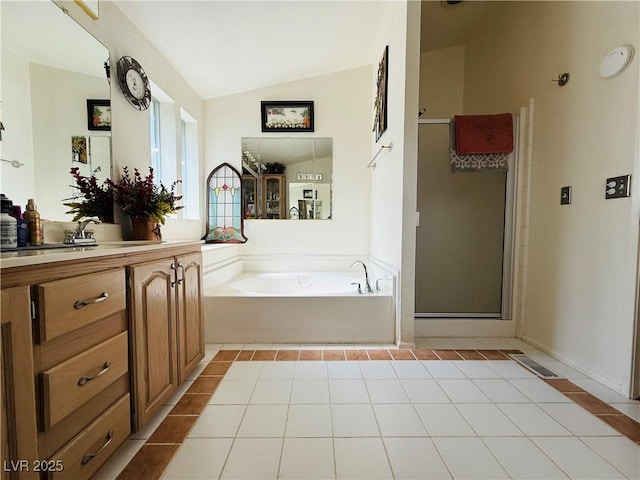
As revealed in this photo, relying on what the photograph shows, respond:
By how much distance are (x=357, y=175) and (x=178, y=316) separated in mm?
2447

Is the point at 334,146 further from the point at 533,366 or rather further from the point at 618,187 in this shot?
the point at 533,366

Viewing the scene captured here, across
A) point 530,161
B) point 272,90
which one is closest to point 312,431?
point 530,161

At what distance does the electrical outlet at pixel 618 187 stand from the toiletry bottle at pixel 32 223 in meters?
2.81

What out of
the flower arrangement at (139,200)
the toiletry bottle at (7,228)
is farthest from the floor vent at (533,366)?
the toiletry bottle at (7,228)

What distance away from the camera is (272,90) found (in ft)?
10.3

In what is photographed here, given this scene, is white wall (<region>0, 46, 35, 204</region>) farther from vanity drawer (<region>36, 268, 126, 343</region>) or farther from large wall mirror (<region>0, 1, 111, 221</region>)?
vanity drawer (<region>36, 268, 126, 343</region>)

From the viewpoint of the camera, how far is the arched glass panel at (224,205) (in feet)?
10.5

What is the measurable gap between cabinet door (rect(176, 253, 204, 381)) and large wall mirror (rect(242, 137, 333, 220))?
1.63 meters

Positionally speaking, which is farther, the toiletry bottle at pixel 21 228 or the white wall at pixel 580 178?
the white wall at pixel 580 178

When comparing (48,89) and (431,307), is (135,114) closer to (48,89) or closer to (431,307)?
(48,89)

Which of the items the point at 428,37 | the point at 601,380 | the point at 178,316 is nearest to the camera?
the point at 178,316

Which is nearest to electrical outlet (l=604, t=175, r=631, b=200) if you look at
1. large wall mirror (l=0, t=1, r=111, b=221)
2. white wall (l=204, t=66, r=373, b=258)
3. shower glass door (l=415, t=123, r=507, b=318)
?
shower glass door (l=415, t=123, r=507, b=318)

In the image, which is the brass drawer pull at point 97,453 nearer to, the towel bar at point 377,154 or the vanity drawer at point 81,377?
the vanity drawer at point 81,377

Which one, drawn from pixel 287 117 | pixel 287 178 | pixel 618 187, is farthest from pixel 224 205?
pixel 618 187
